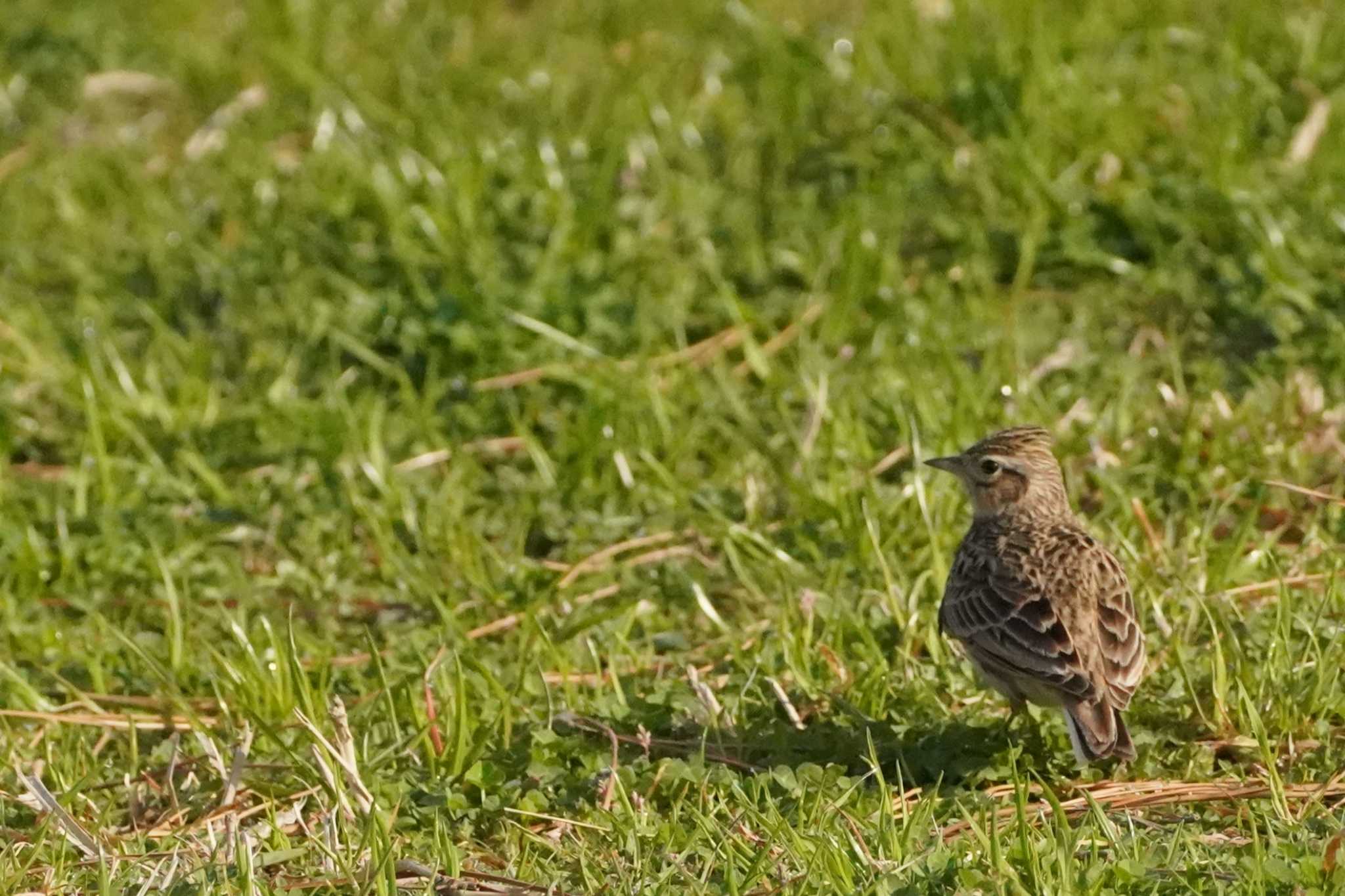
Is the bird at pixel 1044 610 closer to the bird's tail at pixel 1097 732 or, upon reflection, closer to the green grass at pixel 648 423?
the bird's tail at pixel 1097 732

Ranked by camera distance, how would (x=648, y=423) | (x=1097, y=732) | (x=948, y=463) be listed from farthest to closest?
(x=648, y=423) → (x=948, y=463) → (x=1097, y=732)

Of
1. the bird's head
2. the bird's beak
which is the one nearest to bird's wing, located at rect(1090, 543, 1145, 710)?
the bird's head

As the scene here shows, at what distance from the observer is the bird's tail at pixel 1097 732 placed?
5109 millimetres

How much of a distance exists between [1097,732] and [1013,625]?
0.41 m

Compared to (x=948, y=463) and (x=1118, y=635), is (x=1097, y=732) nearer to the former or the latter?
(x=1118, y=635)

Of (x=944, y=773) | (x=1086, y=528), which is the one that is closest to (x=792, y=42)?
(x=1086, y=528)

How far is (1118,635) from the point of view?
5379 mm

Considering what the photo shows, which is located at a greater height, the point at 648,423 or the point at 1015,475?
the point at 1015,475

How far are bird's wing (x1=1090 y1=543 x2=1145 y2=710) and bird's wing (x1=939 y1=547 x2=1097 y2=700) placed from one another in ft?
0.30

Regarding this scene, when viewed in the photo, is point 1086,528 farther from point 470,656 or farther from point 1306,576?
point 470,656

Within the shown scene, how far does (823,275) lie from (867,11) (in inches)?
87.2

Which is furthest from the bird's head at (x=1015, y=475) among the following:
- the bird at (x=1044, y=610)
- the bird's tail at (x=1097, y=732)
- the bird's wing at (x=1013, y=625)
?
the bird's tail at (x=1097, y=732)

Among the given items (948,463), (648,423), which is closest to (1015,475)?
(948,463)

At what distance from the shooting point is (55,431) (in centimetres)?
798
